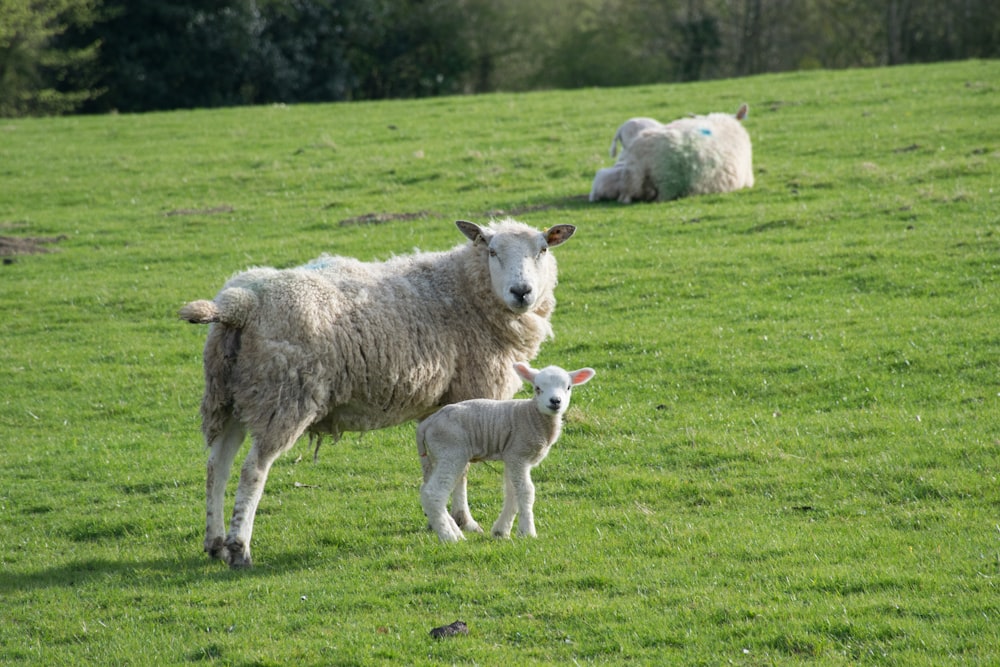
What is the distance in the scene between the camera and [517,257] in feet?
32.8

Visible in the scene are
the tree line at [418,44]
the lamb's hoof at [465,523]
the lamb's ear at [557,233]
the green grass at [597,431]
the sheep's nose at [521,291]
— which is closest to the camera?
the green grass at [597,431]

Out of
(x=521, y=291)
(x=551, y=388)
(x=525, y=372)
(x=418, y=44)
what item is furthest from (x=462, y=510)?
(x=418, y=44)

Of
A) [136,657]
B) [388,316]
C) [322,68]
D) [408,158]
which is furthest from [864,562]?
[322,68]

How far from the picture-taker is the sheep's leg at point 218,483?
8.91m

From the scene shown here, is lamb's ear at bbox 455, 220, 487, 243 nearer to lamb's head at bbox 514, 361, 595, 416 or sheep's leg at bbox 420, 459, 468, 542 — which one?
lamb's head at bbox 514, 361, 595, 416

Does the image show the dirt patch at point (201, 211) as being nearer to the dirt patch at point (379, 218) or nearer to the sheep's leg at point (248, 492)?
the dirt patch at point (379, 218)

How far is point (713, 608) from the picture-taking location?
7.21 metres

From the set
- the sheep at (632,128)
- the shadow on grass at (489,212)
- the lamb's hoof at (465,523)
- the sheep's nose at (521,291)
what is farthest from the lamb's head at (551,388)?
the sheep at (632,128)

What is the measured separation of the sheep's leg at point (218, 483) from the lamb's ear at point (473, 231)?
2648mm

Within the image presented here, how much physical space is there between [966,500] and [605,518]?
2874 mm

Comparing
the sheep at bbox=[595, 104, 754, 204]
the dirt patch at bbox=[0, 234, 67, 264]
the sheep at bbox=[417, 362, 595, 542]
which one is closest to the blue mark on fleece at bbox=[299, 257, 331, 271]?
the sheep at bbox=[417, 362, 595, 542]

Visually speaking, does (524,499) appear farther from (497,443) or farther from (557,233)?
(557,233)

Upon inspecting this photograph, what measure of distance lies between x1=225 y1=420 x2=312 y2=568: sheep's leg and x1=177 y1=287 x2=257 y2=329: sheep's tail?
0.92 meters

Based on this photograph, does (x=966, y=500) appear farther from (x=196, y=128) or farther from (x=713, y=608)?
(x=196, y=128)
